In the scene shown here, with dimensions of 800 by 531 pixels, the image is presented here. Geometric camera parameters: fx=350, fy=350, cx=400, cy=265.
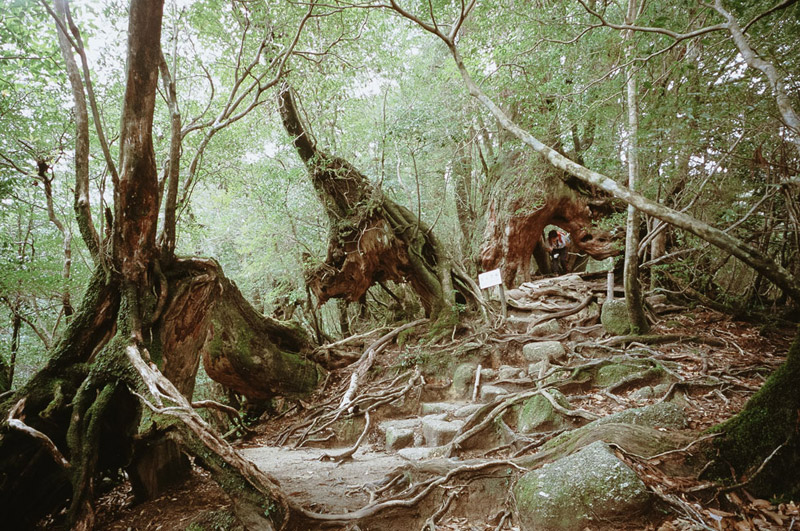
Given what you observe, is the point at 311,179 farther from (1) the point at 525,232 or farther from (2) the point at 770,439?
(2) the point at 770,439

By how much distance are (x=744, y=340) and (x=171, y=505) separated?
7.89 meters

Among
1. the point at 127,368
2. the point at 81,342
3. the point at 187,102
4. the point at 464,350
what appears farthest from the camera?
the point at 464,350

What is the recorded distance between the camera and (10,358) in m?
6.34

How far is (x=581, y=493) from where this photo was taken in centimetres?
238

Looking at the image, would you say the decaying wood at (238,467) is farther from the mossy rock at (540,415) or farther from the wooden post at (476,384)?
the wooden post at (476,384)

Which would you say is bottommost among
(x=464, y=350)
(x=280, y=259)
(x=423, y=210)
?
(x=464, y=350)

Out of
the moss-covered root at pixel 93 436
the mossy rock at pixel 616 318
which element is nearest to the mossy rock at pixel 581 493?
the moss-covered root at pixel 93 436

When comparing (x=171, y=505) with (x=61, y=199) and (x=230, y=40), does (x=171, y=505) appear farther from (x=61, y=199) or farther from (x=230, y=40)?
(x=61, y=199)

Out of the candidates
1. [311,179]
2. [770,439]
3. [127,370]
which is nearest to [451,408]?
[770,439]

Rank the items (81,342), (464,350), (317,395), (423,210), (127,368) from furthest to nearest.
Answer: (423,210)
(317,395)
(464,350)
(81,342)
(127,368)

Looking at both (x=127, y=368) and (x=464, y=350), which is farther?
(x=464, y=350)

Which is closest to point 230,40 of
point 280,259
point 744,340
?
point 280,259

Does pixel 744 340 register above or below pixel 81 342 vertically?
below

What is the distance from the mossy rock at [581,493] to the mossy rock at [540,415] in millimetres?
1388
